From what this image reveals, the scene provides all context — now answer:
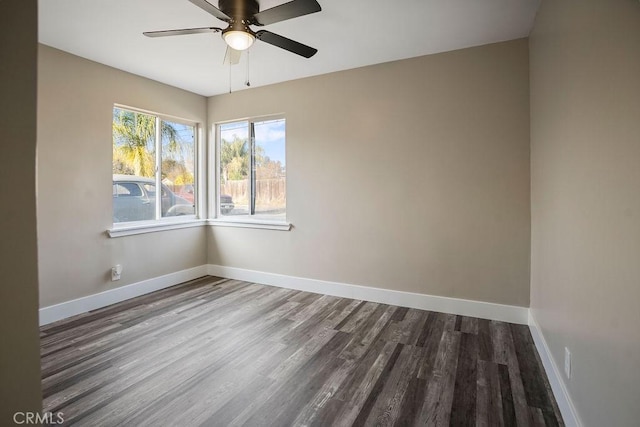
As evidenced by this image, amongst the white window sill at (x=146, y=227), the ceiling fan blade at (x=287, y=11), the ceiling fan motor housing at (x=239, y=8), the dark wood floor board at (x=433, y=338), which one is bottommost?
the dark wood floor board at (x=433, y=338)

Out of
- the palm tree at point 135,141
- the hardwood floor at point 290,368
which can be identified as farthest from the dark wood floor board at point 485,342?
the palm tree at point 135,141

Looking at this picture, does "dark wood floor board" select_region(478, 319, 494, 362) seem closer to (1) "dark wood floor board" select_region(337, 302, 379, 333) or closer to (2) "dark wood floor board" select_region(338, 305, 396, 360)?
(2) "dark wood floor board" select_region(338, 305, 396, 360)

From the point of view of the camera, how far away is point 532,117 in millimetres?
2689

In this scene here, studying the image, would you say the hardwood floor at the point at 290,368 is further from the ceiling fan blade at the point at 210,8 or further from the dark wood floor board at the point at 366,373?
the ceiling fan blade at the point at 210,8

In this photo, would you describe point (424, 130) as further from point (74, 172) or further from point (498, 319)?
point (74, 172)

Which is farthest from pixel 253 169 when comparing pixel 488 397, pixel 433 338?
pixel 488 397

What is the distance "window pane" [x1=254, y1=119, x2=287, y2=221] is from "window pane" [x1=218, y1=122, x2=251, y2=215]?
16 centimetres

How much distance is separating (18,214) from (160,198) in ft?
11.8

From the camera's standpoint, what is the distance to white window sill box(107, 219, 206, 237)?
3.51 metres

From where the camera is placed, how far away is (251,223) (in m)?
4.27

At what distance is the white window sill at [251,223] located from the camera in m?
4.04

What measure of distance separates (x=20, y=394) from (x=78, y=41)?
10.5 ft

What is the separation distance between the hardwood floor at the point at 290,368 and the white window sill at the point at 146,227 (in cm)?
81

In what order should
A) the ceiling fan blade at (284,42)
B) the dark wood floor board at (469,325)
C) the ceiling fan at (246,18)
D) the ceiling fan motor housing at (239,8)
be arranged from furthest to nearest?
the dark wood floor board at (469,325), the ceiling fan blade at (284,42), the ceiling fan motor housing at (239,8), the ceiling fan at (246,18)
